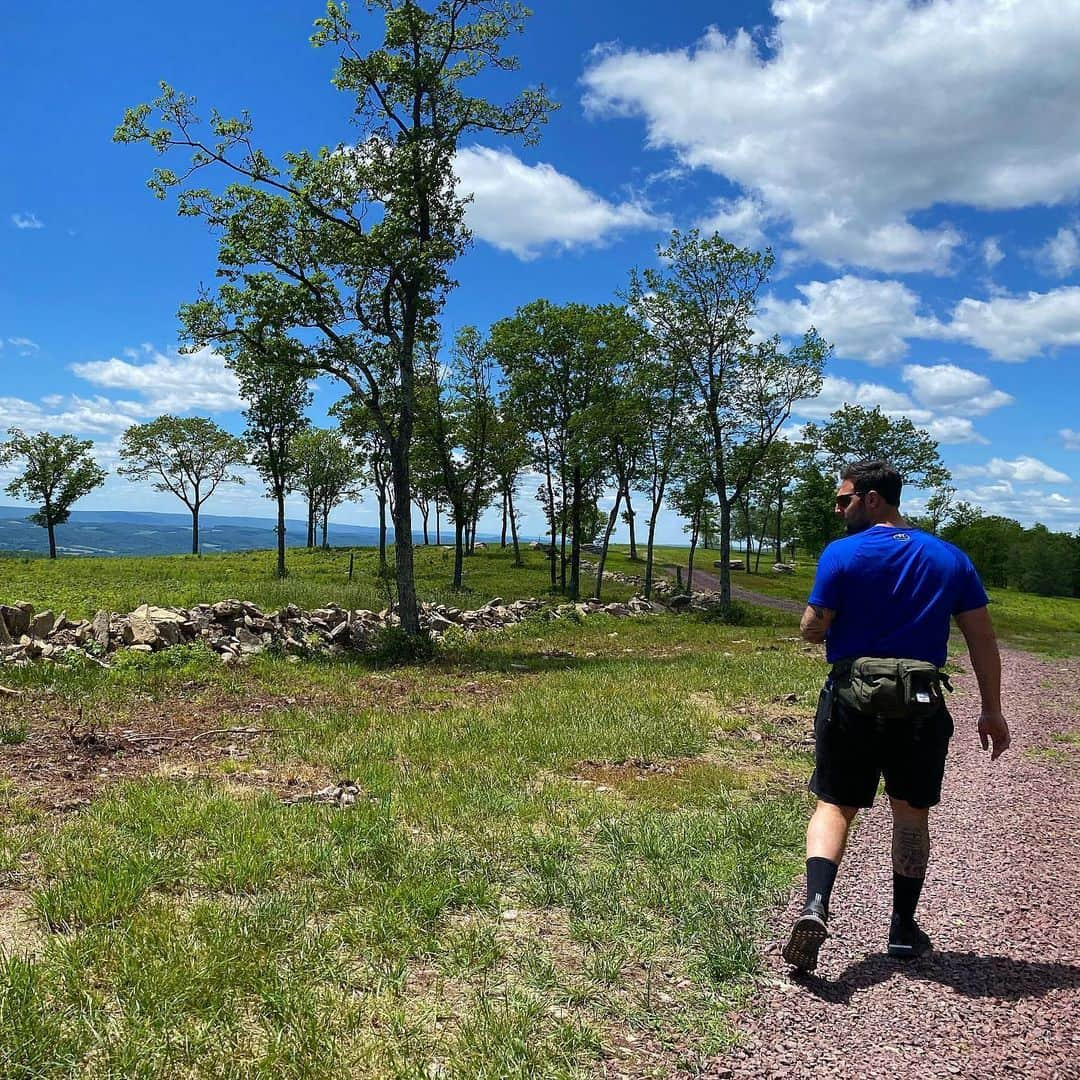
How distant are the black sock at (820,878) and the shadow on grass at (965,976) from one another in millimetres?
418

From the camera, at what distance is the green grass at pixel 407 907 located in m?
3.31

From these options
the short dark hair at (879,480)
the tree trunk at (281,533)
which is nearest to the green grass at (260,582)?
the tree trunk at (281,533)

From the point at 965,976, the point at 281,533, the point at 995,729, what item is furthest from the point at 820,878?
the point at 281,533

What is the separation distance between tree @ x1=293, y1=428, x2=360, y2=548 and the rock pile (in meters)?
49.1

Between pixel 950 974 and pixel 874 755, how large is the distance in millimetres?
1235

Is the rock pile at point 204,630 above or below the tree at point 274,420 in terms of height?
below

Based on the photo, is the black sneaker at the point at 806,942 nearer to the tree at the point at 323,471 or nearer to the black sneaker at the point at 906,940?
the black sneaker at the point at 906,940

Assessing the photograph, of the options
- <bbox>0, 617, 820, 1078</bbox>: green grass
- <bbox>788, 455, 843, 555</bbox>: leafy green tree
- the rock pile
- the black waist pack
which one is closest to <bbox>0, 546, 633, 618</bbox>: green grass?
the rock pile

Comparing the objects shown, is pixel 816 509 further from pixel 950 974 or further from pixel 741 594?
pixel 950 974

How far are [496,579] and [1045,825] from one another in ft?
128

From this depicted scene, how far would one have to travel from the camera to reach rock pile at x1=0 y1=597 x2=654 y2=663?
13.9 meters

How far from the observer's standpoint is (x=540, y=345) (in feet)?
120

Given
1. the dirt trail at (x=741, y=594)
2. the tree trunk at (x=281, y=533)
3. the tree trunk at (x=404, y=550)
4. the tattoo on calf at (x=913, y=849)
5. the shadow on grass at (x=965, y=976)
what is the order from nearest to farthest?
the shadow on grass at (x=965, y=976) → the tattoo on calf at (x=913, y=849) → the tree trunk at (x=404, y=550) → the tree trunk at (x=281, y=533) → the dirt trail at (x=741, y=594)

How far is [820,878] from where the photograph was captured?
410 cm
